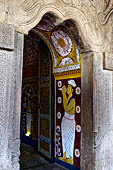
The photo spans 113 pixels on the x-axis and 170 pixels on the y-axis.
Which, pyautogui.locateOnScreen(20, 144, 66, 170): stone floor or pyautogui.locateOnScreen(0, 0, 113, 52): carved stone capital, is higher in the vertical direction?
pyautogui.locateOnScreen(0, 0, 113, 52): carved stone capital

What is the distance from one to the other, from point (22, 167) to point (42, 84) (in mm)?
1797

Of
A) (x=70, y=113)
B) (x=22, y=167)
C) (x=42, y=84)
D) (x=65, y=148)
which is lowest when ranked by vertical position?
(x=22, y=167)

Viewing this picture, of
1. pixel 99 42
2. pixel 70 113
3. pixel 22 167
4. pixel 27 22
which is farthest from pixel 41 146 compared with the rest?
pixel 27 22

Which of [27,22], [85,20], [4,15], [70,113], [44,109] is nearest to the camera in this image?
[4,15]

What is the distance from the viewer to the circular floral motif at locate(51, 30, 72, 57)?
128 inches

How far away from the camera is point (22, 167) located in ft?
11.9

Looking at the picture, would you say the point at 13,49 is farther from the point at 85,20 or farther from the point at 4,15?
the point at 85,20

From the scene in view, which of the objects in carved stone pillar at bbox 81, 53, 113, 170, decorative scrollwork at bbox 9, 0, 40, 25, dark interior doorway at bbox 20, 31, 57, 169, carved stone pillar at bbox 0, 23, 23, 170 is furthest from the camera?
dark interior doorway at bbox 20, 31, 57, 169

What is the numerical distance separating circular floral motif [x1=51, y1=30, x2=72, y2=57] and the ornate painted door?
0.41 metres

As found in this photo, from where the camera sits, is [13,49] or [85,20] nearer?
[13,49]

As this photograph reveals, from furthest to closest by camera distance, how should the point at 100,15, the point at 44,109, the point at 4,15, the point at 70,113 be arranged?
the point at 44,109 → the point at 70,113 → the point at 100,15 → the point at 4,15

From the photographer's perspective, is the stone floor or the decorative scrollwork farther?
the stone floor

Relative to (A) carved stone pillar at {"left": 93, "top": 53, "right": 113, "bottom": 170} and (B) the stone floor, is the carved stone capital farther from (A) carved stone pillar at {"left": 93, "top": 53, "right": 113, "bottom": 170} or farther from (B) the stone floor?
(B) the stone floor

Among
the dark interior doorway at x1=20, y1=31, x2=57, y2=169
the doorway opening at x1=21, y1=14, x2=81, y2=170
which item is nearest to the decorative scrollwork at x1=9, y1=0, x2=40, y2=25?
the doorway opening at x1=21, y1=14, x2=81, y2=170
